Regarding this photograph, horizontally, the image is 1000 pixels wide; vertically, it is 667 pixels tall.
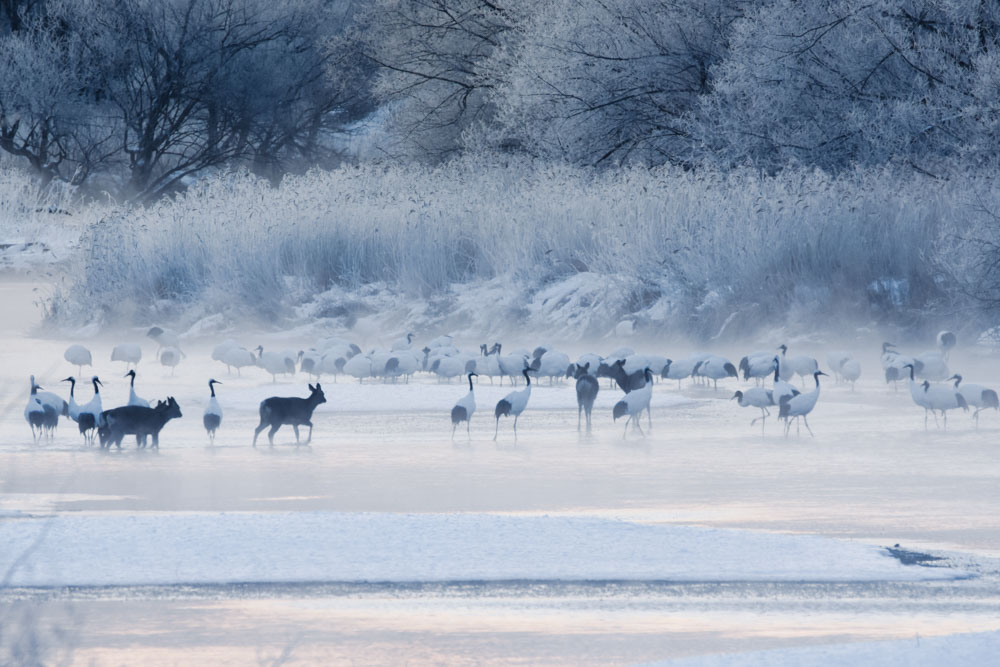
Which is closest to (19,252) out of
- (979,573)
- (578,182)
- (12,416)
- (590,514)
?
(578,182)

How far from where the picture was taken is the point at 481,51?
34.0m

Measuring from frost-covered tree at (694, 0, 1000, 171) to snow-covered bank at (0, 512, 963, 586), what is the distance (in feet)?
52.6

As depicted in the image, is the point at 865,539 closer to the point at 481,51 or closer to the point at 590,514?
→ the point at 590,514

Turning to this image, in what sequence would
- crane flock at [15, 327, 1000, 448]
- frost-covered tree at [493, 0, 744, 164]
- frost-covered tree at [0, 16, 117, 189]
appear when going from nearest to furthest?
crane flock at [15, 327, 1000, 448] < frost-covered tree at [493, 0, 744, 164] < frost-covered tree at [0, 16, 117, 189]

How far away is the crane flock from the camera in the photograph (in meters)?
11.5

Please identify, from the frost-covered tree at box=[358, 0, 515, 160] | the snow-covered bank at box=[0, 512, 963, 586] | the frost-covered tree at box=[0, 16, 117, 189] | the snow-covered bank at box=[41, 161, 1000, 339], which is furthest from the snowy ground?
the frost-covered tree at box=[0, 16, 117, 189]

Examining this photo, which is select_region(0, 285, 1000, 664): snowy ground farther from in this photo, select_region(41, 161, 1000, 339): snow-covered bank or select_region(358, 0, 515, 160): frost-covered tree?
select_region(358, 0, 515, 160): frost-covered tree

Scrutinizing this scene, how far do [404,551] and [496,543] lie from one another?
1.49 ft

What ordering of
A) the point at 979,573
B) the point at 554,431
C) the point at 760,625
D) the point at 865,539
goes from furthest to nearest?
the point at 554,431
the point at 865,539
the point at 979,573
the point at 760,625

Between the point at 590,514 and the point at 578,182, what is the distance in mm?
15943

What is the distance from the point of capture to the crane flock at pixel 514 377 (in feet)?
37.6

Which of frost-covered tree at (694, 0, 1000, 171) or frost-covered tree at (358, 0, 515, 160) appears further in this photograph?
frost-covered tree at (358, 0, 515, 160)

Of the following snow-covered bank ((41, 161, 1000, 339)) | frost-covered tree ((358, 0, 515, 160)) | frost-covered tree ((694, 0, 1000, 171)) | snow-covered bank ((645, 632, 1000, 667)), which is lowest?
snow-covered bank ((645, 632, 1000, 667))

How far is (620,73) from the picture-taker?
2748 cm
